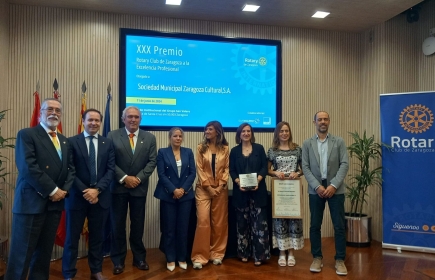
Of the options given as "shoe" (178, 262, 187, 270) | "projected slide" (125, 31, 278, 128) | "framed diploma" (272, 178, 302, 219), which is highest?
"projected slide" (125, 31, 278, 128)

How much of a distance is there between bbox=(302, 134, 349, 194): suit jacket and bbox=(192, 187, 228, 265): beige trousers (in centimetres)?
94

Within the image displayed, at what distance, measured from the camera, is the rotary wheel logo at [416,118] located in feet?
14.8

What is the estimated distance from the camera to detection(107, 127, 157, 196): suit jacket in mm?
3580

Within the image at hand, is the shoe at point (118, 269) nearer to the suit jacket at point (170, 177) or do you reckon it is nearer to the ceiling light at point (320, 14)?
the suit jacket at point (170, 177)

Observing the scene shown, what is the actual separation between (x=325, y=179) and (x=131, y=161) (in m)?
2.02

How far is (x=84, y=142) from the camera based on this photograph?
332cm

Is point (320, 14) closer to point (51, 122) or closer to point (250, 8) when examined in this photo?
point (250, 8)

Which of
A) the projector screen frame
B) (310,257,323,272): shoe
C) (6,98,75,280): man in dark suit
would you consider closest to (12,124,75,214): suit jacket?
(6,98,75,280): man in dark suit

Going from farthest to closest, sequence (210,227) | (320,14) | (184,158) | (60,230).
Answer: (320,14), (60,230), (210,227), (184,158)

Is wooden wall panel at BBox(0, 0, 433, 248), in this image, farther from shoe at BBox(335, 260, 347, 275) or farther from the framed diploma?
shoe at BBox(335, 260, 347, 275)

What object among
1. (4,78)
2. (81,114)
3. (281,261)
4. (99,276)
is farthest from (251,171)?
(4,78)

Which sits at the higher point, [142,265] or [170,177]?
[170,177]

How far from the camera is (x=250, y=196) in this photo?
3.93m

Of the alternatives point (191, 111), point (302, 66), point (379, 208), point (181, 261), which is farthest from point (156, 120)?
point (379, 208)
